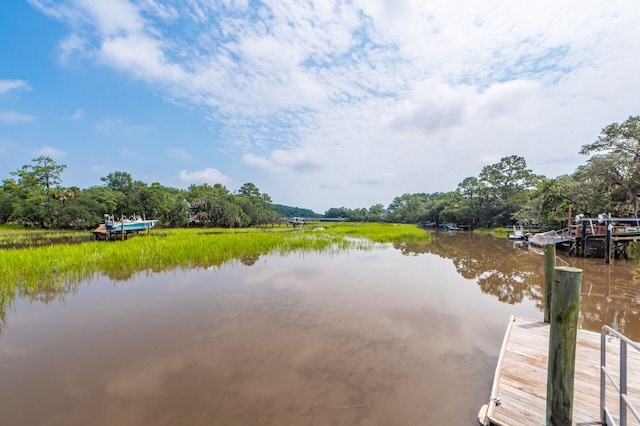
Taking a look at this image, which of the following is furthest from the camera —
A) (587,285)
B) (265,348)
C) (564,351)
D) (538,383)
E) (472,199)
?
(472,199)

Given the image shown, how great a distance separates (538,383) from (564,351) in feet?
3.14

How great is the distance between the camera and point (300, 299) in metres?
6.40

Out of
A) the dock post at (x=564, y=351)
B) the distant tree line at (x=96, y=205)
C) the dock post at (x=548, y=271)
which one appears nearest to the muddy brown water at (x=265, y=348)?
the dock post at (x=564, y=351)

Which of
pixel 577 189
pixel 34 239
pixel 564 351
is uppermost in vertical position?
pixel 577 189

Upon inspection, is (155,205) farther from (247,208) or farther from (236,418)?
(236,418)

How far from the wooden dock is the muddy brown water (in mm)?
436

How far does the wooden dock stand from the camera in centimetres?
228

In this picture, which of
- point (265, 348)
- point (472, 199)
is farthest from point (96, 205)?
point (472, 199)

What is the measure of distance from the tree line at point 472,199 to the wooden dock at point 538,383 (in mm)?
15663

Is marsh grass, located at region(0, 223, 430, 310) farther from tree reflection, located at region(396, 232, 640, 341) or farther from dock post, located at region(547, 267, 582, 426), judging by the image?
dock post, located at region(547, 267, 582, 426)

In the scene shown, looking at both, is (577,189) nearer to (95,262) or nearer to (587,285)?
(587,285)

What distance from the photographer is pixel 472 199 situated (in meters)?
39.2

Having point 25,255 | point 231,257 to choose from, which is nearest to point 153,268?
point 231,257

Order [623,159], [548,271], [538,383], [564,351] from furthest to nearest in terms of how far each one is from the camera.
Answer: [623,159], [548,271], [538,383], [564,351]
